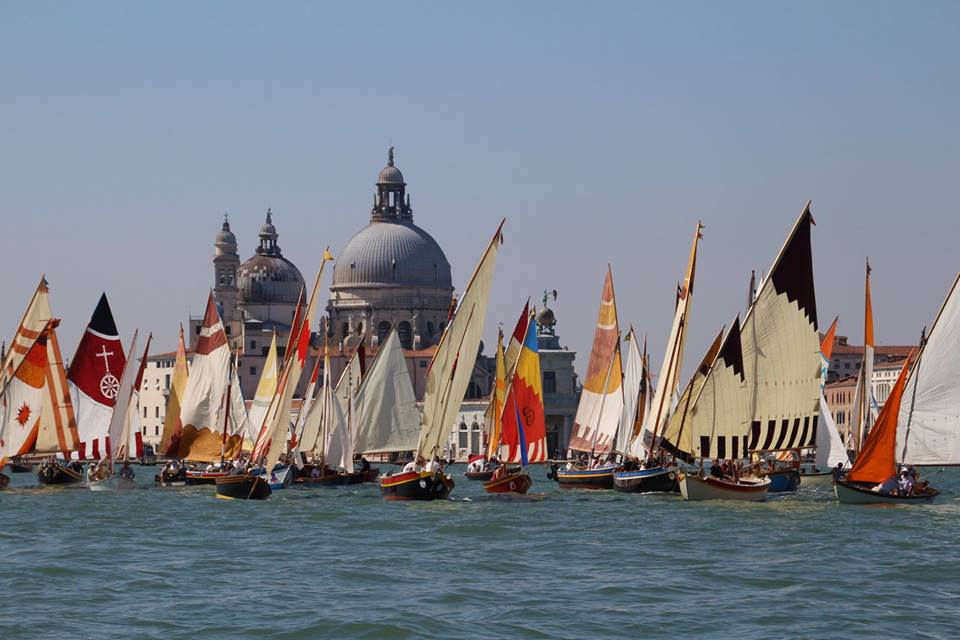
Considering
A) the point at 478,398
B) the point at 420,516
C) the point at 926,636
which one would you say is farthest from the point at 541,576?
the point at 478,398

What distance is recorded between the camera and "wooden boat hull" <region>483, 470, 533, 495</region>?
53.5 m

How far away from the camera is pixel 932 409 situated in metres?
46.4

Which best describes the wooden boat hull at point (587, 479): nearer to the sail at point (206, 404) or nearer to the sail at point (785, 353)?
the sail at point (206, 404)

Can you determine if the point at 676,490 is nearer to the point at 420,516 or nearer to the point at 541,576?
the point at 420,516

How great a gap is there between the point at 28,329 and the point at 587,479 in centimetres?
1859

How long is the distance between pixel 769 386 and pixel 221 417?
24.0 meters

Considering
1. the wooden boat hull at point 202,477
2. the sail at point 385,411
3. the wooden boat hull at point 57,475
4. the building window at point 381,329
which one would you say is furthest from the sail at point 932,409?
the building window at point 381,329

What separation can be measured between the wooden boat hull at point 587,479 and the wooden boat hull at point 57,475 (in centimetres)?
1680

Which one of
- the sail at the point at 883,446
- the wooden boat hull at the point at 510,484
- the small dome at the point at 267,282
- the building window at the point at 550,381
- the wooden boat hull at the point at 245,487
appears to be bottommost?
the wooden boat hull at the point at 245,487

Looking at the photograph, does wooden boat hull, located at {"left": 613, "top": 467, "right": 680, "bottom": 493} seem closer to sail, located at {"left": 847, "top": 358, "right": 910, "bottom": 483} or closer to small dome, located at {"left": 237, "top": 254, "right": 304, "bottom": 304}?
sail, located at {"left": 847, "top": 358, "right": 910, "bottom": 483}

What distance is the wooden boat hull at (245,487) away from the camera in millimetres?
54875

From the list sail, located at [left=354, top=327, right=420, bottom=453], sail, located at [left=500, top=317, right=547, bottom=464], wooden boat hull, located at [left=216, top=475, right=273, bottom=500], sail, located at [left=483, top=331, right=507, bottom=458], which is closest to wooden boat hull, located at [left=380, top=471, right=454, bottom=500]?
sail, located at [left=500, top=317, right=547, bottom=464]

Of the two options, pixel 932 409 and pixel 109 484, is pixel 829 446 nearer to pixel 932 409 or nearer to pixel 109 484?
pixel 932 409

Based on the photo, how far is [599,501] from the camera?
54969 mm
